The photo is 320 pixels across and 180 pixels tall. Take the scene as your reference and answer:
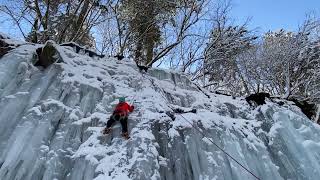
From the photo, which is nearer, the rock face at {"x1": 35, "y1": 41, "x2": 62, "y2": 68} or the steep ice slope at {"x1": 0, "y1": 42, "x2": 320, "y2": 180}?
the steep ice slope at {"x1": 0, "y1": 42, "x2": 320, "y2": 180}

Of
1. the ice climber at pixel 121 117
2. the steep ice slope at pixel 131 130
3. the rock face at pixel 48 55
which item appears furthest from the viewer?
the rock face at pixel 48 55

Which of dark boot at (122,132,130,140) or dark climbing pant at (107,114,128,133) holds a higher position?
dark climbing pant at (107,114,128,133)

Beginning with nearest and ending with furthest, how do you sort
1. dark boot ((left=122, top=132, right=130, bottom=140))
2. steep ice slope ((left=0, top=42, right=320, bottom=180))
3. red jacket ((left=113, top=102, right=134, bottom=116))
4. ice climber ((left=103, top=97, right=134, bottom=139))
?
steep ice slope ((left=0, top=42, right=320, bottom=180)) → dark boot ((left=122, top=132, right=130, bottom=140)) → ice climber ((left=103, top=97, right=134, bottom=139)) → red jacket ((left=113, top=102, right=134, bottom=116))

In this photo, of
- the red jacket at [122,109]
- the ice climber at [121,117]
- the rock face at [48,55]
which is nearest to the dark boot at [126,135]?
the ice climber at [121,117]

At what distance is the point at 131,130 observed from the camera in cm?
573

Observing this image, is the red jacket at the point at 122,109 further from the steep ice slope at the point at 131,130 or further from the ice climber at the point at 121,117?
the steep ice slope at the point at 131,130

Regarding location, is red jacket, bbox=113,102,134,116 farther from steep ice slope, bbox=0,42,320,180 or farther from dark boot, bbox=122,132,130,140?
dark boot, bbox=122,132,130,140

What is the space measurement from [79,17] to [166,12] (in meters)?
3.34

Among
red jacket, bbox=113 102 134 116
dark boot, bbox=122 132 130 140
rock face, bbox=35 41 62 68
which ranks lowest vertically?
dark boot, bbox=122 132 130 140

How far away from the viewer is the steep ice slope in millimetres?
4969

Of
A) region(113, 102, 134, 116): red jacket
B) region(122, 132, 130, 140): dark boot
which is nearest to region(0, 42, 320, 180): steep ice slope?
region(122, 132, 130, 140): dark boot

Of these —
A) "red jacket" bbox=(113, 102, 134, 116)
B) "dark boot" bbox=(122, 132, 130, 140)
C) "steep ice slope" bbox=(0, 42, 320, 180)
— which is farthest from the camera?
"red jacket" bbox=(113, 102, 134, 116)

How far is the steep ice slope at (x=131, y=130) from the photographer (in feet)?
16.3

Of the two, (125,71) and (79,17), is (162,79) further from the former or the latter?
(79,17)
